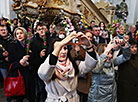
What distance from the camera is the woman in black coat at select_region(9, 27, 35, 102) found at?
288 cm

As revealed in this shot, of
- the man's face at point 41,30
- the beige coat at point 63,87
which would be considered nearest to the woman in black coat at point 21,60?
the man's face at point 41,30

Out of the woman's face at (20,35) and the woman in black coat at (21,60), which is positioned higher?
the woman's face at (20,35)

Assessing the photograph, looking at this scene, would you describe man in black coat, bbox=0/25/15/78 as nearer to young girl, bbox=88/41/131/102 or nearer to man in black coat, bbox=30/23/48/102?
man in black coat, bbox=30/23/48/102

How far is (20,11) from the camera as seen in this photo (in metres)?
7.66

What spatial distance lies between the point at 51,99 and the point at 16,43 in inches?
62.0

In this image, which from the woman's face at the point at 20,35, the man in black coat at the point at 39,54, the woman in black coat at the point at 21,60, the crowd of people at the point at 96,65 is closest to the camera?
the crowd of people at the point at 96,65

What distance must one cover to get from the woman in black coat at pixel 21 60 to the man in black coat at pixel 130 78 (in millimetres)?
1853

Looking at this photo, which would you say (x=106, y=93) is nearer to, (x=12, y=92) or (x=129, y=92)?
(x=129, y=92)

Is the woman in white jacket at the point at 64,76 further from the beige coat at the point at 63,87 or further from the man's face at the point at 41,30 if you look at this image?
the man's face at the point at 41,30

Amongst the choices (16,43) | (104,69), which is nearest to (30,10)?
(16,43)

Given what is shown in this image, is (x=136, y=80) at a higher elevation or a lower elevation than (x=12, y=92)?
higher

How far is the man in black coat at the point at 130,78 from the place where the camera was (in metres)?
2.92

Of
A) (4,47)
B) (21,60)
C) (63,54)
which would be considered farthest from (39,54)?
(63,54)

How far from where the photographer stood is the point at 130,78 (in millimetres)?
2953
